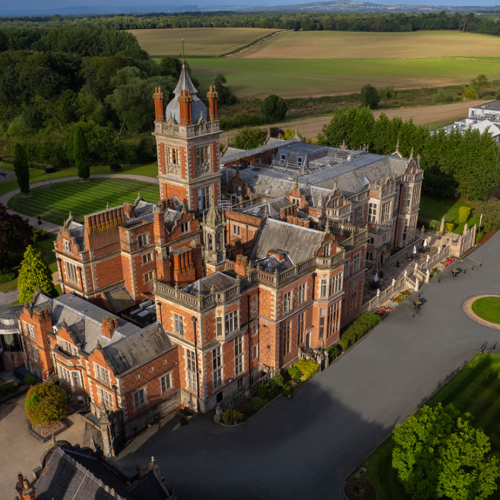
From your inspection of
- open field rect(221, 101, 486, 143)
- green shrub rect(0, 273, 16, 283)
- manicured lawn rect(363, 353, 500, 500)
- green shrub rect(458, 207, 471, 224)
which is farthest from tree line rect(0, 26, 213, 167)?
manicured lawn rect(363, 353, 500, 500)

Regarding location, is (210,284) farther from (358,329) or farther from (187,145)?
(187,145)

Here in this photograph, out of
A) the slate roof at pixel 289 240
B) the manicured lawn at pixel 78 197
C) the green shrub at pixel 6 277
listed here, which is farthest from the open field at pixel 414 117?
the slate roof at pixel 289 240

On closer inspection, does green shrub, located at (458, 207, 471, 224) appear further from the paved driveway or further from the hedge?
the hedge

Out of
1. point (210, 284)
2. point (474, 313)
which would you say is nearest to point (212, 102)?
point (210, 284)

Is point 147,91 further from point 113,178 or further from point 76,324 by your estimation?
point 76,324

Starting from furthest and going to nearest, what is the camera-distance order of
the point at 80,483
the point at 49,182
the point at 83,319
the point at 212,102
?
the point at 49,182
the point at 212,102
the point at 83,319
the point at 80,483

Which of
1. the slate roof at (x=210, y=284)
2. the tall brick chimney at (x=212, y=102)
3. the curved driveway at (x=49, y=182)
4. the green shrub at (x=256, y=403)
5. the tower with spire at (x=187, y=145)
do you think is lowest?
the curved driveway at (x=49, y=182)

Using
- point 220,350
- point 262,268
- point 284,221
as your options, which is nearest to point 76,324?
point 220,350

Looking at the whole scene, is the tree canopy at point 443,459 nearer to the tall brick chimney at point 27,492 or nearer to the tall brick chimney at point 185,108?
the tall brick chimney at point 27,492
